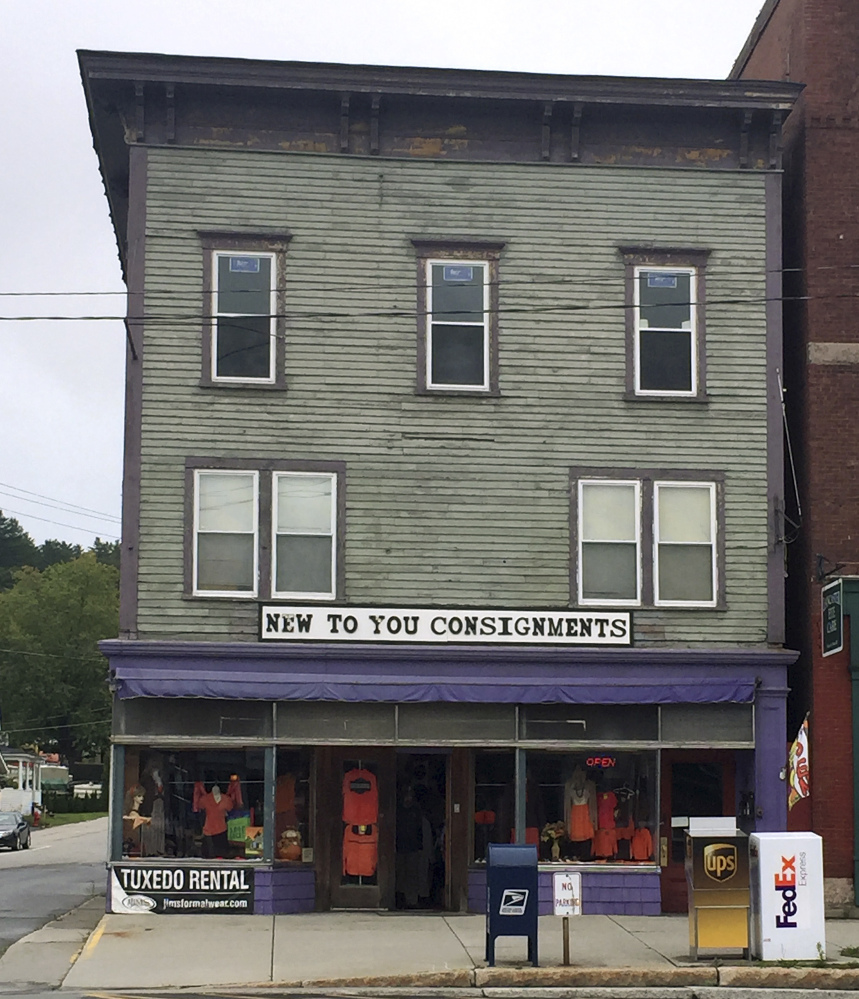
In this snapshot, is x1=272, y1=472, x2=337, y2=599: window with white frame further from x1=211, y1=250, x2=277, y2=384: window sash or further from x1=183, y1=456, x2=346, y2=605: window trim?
x1=211, y1=250, x2=277, y2=384: window sash

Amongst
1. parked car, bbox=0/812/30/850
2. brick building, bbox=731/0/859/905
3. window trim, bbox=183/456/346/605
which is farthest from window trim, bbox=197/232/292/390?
parked car, bbox=0/812/30/850

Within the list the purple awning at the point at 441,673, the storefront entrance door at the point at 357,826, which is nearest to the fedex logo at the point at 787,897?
the purple awning at the point at 441,673

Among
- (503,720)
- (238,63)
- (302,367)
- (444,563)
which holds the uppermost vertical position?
(238,63)

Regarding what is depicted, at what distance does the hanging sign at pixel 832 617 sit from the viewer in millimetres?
Answer: 20781

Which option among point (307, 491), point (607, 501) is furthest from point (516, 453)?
point (307, 491)

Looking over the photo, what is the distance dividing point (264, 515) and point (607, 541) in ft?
16.1

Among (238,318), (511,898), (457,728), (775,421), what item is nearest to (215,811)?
(457,728)

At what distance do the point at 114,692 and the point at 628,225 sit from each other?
392 inches

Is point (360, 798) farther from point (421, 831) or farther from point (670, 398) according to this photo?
point (670, 398)

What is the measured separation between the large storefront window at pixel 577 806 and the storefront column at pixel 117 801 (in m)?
4.96

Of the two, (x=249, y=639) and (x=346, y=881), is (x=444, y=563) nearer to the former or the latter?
(x=249, y=639)

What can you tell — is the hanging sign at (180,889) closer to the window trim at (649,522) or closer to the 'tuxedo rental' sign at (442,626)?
the 'tuxedo rental' sign at (442,626)

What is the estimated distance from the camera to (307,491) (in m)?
21.6

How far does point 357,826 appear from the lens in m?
21.7
